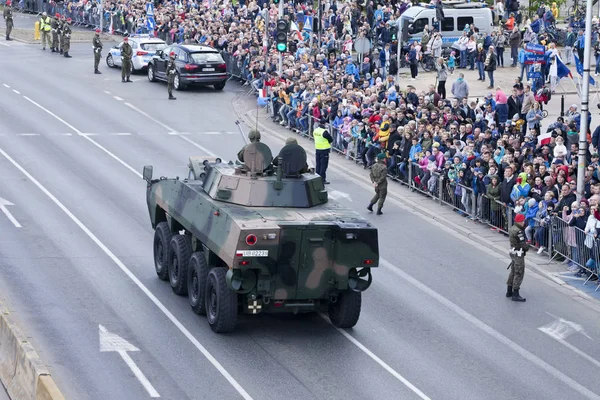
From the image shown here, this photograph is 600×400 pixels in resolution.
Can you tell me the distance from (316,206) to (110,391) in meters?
5.16

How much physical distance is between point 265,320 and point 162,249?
294 cm

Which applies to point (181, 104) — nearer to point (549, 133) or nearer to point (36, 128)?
point (36, 128)

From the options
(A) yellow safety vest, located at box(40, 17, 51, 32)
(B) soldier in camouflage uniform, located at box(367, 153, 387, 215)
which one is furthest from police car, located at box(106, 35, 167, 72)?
(B) soldier in camouflage uniform, located at box(367, 153, 387, 215)

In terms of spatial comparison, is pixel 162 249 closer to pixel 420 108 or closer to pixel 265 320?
pixel 265 320

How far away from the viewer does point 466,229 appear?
87.8 ft

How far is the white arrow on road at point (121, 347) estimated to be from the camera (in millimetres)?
17344

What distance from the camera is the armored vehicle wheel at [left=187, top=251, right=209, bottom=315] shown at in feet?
65.3

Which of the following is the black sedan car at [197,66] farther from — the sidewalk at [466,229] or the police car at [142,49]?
the sidewalk at [466,229]

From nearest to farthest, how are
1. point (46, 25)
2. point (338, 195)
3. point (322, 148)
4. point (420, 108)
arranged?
1. point (338, 195)
2. point (322, 148)
3. point (420, 108)
4. point (46, 25)

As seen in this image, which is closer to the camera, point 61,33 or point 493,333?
point 493,333

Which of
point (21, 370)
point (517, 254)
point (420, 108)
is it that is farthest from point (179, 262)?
point (420, 108)

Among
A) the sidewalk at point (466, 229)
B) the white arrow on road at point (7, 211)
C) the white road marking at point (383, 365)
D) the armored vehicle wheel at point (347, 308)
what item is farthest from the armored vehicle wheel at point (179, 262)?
the white arrow on road at point (7, 211)

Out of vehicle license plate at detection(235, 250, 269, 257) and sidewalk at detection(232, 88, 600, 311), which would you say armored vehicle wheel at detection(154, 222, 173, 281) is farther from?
vehicle license plate at detection(235, 250, 269, 257)

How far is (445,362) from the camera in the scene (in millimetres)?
18594
